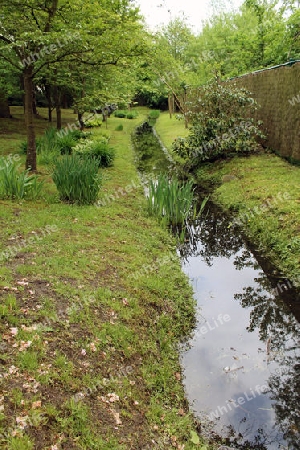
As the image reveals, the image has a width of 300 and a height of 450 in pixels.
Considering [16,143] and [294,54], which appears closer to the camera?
[16,143]

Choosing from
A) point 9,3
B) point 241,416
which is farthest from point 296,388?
point 9,3

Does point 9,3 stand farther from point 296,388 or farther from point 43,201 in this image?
point 296,388

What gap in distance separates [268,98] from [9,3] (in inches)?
270

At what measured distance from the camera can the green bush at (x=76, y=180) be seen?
18.4 ft

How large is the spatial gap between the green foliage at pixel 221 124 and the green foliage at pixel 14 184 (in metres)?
5.28

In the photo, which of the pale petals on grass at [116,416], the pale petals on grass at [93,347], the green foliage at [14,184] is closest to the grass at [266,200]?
the pale petals on grass at [93,347]

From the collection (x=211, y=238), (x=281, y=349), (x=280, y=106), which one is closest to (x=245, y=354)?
(x=281, y=349)

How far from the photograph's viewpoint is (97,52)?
605 cm

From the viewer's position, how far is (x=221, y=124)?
9.12 meters

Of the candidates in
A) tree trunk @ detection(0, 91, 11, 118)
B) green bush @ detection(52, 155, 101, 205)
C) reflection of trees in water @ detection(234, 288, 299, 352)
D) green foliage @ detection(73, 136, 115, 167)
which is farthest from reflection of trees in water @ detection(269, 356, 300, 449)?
tree trunk @ detection(0, 91, 11, 118)

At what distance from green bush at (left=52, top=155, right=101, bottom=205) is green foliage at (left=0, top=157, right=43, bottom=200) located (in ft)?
1.30

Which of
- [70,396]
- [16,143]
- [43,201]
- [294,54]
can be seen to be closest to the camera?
[70,396]

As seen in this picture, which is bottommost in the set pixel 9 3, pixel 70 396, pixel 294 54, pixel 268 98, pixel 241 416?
pixel 241 416

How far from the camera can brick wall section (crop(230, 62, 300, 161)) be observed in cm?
793
